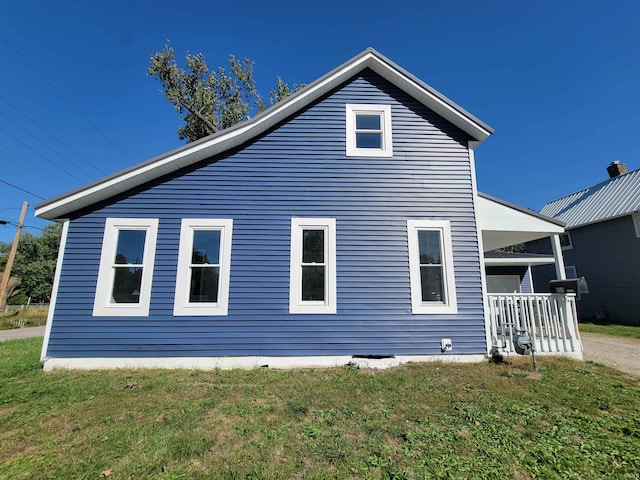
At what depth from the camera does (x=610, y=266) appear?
15273 millimetres

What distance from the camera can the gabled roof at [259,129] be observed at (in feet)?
20.2

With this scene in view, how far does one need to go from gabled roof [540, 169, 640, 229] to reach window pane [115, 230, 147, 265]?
20.4 metres

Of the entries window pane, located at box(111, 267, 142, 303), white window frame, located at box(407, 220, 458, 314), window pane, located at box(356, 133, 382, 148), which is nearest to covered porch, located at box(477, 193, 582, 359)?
white window frame, located at box(407, 220, 458, 314)

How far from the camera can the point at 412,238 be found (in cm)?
666

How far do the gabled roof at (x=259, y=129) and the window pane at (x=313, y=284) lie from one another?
3.40 meters

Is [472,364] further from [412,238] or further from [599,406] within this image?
[412,238]

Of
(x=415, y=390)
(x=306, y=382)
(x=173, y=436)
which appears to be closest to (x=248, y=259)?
(x=306, y=382)

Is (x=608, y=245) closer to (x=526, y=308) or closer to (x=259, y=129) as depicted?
(x=526, y=308)

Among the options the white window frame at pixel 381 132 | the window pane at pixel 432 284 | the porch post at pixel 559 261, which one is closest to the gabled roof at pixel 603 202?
the porch post at pixel 559 261

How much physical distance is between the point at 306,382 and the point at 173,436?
2.27 metres

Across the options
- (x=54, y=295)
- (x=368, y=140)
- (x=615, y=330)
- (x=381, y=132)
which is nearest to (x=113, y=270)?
(x=54, y=295)

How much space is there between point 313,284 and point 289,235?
120 cm

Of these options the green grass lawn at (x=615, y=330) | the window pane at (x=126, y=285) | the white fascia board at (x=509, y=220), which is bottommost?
the green grass lawn at (x=615, y=330)

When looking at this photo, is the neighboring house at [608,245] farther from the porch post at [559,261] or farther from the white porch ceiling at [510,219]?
the white porch ceiling at [510,219]
